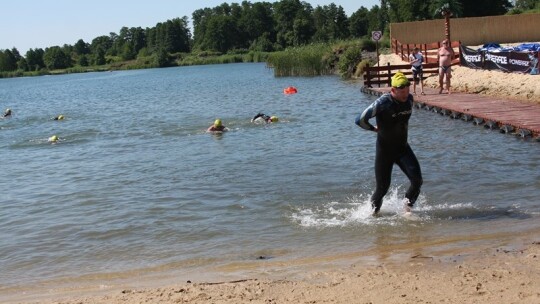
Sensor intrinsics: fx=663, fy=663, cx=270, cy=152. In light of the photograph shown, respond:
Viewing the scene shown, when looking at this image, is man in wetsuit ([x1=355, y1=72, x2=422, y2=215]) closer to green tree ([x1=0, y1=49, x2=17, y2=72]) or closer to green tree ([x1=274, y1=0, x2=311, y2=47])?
green tree ([x1=274, y1=0, x2=311, y2=47])

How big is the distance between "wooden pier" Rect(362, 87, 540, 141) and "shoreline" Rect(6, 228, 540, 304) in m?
7.93

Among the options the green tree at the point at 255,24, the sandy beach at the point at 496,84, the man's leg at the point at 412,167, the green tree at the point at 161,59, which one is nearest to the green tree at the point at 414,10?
the sandy beach at the point at 496,84

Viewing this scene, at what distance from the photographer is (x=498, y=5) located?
275ft

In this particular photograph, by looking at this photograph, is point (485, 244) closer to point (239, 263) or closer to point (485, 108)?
point (239, 263)

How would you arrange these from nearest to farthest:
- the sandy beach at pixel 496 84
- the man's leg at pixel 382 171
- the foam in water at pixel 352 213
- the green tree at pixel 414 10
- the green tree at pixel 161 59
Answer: the man's leg at pixel 382 171, the foam in water at pixel 352 213, the sandy beach at pixel 496 84, the green tree at pixel 414 10, the green tree at pixel 161 59

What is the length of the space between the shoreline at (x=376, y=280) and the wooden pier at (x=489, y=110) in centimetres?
793

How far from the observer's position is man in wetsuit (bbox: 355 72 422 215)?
27.3ft

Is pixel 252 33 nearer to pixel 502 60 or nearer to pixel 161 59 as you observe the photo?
pixel 161 59

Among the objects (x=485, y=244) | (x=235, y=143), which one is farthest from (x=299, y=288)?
(x=235, y=143)

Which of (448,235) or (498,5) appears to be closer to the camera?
(448,235)

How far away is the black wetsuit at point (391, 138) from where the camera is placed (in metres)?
8.36

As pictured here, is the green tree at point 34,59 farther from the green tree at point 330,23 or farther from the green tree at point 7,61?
the green tree at point 330,23

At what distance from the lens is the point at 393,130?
27.9 ft

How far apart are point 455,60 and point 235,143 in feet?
53.5
